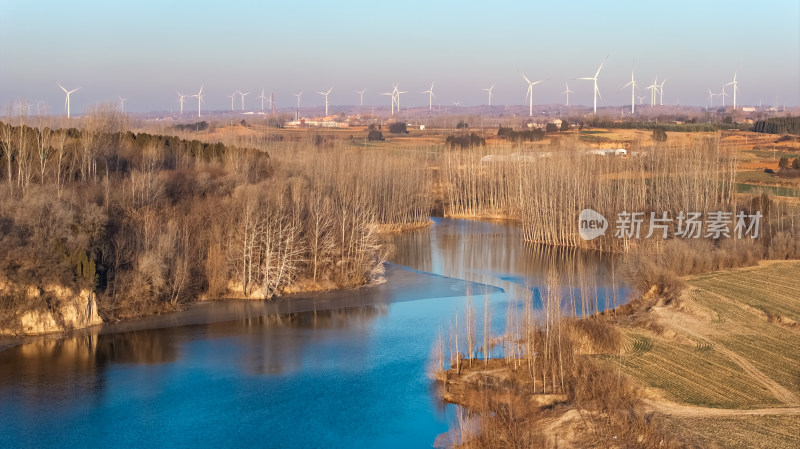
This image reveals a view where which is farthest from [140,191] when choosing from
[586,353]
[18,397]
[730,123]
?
[730,123]

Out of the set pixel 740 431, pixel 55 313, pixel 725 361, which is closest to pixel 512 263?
pixel 725 361

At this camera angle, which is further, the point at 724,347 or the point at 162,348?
the point at 162,348

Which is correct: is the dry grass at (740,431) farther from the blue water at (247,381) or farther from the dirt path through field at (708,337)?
the blue water at (247,381)

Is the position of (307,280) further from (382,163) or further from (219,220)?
(382,163)

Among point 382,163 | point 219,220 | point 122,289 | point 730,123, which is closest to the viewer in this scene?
point 122,289

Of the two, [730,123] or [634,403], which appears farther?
[730,123]

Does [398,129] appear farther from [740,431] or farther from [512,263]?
[740,431]

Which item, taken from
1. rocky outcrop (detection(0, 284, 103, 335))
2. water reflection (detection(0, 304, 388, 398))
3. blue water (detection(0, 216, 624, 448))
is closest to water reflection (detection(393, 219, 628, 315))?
blue water (detection(0, 216, 624, 448))
